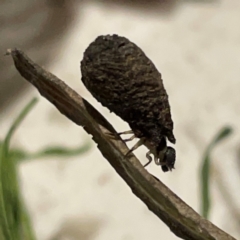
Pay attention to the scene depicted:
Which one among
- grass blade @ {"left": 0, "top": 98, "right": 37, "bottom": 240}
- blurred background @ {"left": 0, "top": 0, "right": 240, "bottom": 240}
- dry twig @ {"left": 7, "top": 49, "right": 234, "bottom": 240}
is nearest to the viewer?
dry twig @ {"left": 7, "top": 49, "right": 234, "bottom": 240}

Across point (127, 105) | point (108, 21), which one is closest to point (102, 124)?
point (127, 105)

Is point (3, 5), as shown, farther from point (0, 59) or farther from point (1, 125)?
point (1, 125)

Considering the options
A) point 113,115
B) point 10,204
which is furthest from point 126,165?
point 113,115

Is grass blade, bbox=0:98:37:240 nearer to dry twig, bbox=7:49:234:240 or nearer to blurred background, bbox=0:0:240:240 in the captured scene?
blurred background, bbox=0:0:240:240

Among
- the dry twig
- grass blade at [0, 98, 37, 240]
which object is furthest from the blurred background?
the dry twig

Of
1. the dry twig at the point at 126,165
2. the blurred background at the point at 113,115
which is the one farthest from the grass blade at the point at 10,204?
the dry twig at the point at 126,165

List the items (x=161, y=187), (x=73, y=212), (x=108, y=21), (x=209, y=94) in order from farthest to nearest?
(x=108, y=21) → (x=209, y=94) → (x=73, y=212) → (x=161, y=187)

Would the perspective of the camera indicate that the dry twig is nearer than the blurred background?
Yes
